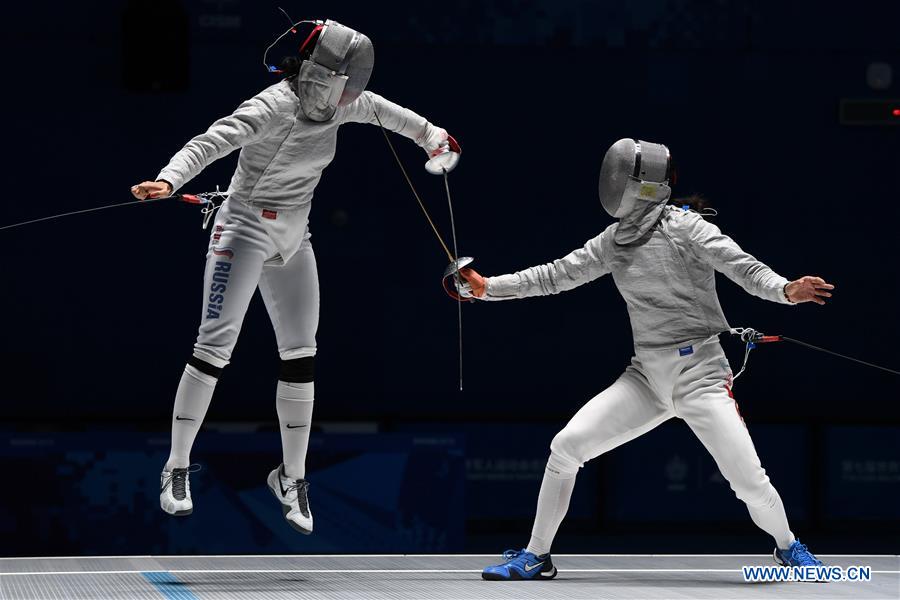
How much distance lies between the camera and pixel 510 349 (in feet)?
21.6

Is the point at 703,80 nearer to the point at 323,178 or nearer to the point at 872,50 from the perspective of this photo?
the point at 872,50

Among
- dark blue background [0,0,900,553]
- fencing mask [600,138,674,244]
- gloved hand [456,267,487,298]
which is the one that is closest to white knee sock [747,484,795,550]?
fencing mask [600,138,674,244]

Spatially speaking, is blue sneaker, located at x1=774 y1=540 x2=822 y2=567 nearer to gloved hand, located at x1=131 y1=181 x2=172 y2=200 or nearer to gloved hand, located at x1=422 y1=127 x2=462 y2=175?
gloved hand, located at x1=422 y1=127 x2=462 y2=175

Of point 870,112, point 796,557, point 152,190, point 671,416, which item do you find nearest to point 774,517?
point 796,557

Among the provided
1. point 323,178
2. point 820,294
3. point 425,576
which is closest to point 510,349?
point 323,178

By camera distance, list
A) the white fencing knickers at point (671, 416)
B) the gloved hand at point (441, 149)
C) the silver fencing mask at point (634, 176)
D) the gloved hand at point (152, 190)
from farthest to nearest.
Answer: the gloved hand at point (441, 149), the silver fencing mask at point (634, 176), the white fencing knickers at point (671, 416), the gloved hand at point (152, 190)

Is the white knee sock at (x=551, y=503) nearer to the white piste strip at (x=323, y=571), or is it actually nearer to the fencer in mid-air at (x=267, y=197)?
the white piste strip at (x=323, y=571)

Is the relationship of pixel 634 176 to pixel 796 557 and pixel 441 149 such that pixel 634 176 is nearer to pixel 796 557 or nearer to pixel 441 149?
pixel 441 149

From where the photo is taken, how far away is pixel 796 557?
11.8 feet

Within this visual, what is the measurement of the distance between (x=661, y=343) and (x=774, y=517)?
0.59m

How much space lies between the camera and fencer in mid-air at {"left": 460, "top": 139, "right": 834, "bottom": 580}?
3518 millimetres

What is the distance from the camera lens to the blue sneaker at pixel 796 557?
3.58 metres

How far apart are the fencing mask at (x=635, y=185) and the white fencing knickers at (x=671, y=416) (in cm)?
38

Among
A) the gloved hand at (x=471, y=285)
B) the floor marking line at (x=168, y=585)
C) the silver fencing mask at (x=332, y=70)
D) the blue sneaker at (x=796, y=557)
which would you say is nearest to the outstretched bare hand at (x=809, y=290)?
the blue sneaker at (x=796, y=557)
